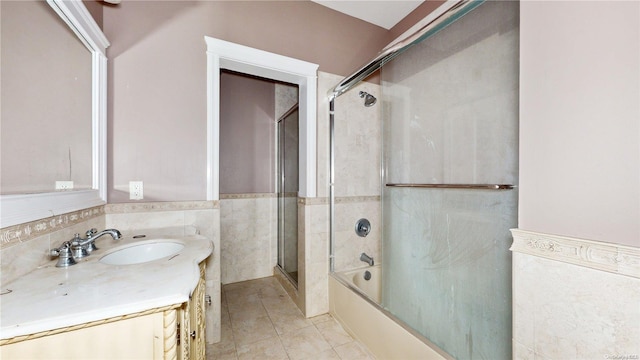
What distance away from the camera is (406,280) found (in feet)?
5.44

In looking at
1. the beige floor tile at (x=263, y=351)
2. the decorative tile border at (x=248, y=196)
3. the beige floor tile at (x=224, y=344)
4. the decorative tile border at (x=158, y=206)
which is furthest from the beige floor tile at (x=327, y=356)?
the decorative tile border at (x=248, y=196)

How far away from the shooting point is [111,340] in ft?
2.20

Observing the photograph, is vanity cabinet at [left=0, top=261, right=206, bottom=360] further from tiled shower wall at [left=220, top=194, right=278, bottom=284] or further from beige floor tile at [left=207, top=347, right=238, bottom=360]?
tiled shower wall at [left=220, top=194, right=278, bottom=284]

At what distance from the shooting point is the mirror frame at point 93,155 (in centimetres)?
82

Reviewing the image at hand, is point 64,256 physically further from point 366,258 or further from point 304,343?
point 366,258

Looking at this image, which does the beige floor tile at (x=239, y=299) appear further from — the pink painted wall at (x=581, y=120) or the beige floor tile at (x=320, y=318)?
the pink painted wall at (x=581, y=120)

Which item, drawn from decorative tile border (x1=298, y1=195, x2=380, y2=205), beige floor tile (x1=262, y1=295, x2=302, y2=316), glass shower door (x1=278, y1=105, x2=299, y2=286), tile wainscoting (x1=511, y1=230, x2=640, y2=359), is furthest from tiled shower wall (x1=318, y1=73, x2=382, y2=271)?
tile wainscoting (x1=511, y1=230, x2=640, y2=359)

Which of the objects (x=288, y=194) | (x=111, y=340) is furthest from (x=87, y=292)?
(x=288, y=194)

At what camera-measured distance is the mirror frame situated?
2.69 feet

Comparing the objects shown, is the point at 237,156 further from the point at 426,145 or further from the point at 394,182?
the point at 426,145

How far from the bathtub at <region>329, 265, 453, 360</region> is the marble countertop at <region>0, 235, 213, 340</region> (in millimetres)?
1169

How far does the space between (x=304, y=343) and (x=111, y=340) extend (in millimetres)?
1338

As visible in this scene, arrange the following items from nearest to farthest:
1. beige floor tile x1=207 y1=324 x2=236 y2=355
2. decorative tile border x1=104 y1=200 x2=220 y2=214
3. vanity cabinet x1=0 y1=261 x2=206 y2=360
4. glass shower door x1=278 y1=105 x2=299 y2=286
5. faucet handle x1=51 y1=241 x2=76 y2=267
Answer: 1. vanity cabinet x1=0 y1=261 x2=206 y2=360
2. faucet handle x1=51 y1=241 x2=76 y2=267
3. decorative tile border x1=104 y1=200 x2=220 y2=214
4. beige floor tile x1=207 y1=324 x2=236 y2=355
5. glass shower door x1=278 y1=105 x2=299 y2=286

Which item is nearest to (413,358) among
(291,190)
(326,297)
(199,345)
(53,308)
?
(326,297)
